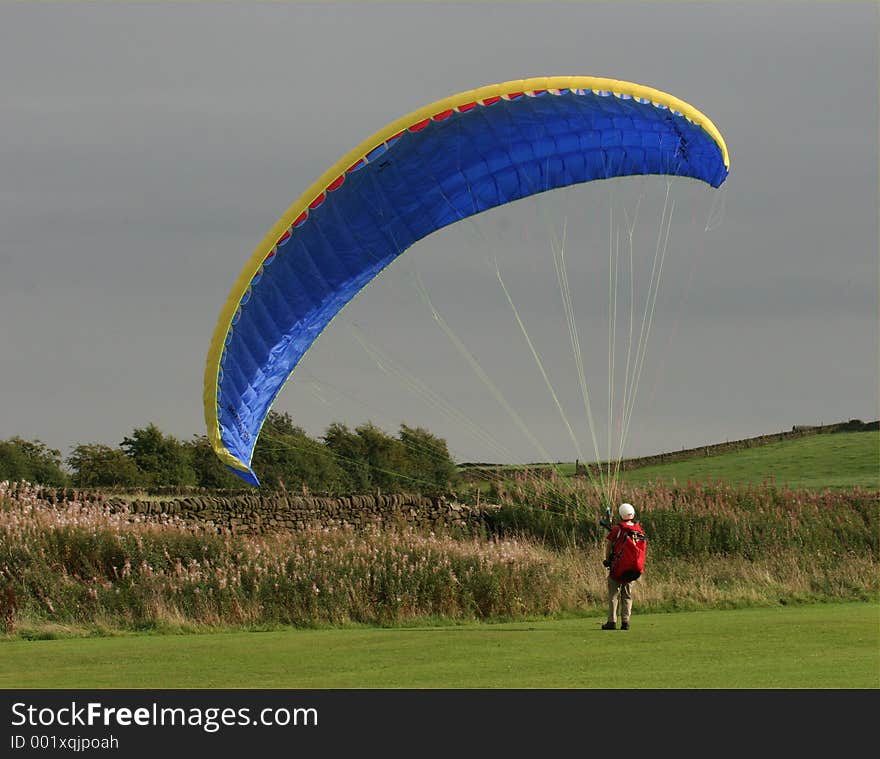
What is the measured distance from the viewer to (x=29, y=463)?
36000 millimetres

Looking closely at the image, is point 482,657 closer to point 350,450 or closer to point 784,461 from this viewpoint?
point 350,450

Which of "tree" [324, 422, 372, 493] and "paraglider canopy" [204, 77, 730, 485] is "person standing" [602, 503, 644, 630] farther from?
"tree" [324, 422, 372, 493]

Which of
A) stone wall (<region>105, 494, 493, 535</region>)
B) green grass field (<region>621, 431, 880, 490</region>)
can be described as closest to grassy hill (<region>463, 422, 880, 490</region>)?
green grass field (<region>621, 431, 880, 490</region>)

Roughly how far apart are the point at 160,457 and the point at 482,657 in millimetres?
25870

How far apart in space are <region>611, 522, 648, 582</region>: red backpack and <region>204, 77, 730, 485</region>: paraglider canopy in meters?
4.13

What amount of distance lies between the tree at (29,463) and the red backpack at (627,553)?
2510cm

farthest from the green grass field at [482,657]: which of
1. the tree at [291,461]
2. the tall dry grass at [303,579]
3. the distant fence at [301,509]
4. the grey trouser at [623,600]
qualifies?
the tree at [291,461]

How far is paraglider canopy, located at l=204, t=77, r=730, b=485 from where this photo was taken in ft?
45.4

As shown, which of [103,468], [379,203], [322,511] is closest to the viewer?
[379,203]

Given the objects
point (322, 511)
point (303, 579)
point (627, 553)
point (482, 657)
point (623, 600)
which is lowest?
point (482, 657)

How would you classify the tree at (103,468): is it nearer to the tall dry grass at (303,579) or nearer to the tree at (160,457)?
the tree at (160,457)

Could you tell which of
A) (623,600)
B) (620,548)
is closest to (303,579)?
(623,600)

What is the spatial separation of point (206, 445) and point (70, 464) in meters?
4.17

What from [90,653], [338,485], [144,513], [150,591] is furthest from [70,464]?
[90,653]
